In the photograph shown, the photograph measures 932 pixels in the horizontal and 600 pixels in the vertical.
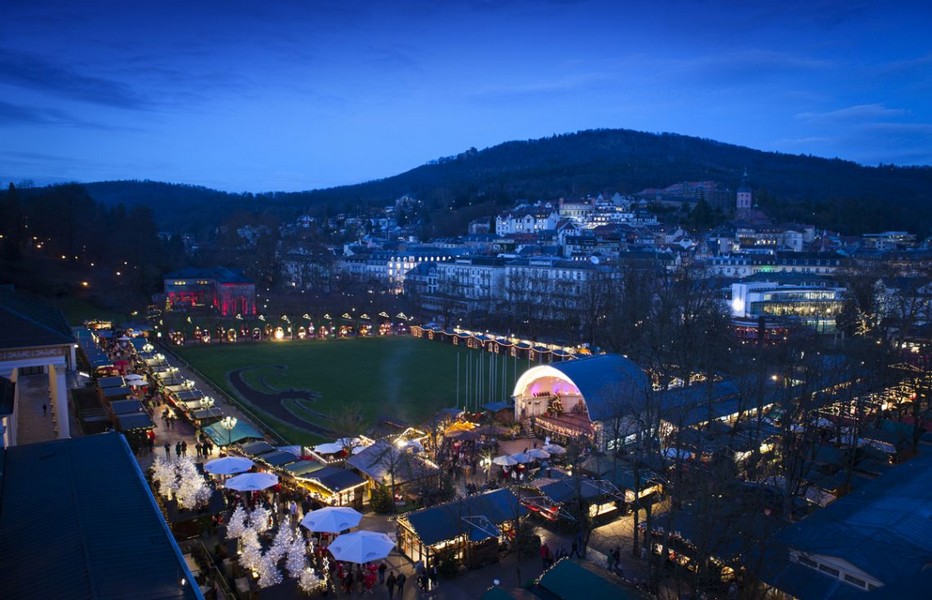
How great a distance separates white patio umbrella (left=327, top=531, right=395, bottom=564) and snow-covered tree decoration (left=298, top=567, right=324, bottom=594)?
0.63m

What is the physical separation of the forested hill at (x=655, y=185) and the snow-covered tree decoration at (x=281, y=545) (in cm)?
10736

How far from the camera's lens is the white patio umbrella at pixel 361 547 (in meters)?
14.0

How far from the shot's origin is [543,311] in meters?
56.6

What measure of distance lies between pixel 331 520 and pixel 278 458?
5.98m

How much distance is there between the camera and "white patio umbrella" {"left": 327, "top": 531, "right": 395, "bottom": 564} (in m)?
14.0

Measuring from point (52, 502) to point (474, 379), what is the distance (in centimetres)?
2511

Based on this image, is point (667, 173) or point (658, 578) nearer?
point (658, 578)

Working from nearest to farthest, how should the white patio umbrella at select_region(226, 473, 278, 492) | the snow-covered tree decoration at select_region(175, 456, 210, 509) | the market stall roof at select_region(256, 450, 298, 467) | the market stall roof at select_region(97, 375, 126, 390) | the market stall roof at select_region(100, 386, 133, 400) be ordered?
the snow-covered tree decoration at select_region(175, 456, 210, 509) < the white patio umbrella at select_region(226, 473, 278, 492) < the market stall roof at select_region(256, 450, 298, 467) < the market stall roof at select_region(100, 386, 133, 400) < the market stall roof at select_region(97, 375, 126, 390)

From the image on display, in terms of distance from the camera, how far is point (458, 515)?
1553 centimetres

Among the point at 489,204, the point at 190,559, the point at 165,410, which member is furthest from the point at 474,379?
the point at 489,204

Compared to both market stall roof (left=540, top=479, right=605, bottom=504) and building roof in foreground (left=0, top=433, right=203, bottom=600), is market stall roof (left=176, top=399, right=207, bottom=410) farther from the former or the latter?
market stall roof (left=540, top=479, right=605, bottom=504)

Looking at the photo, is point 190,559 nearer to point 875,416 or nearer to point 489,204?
point 875,416

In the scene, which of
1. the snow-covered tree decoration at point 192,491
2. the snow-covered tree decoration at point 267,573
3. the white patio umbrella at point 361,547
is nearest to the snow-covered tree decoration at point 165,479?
the snow-covered tree decoration at point 192,491

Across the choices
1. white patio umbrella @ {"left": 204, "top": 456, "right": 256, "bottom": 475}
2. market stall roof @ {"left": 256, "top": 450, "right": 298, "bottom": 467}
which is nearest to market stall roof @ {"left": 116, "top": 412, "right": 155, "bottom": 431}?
white patio umbrella @ {"left": 204, "top": 456, "right": 256, "bottom": 475}
